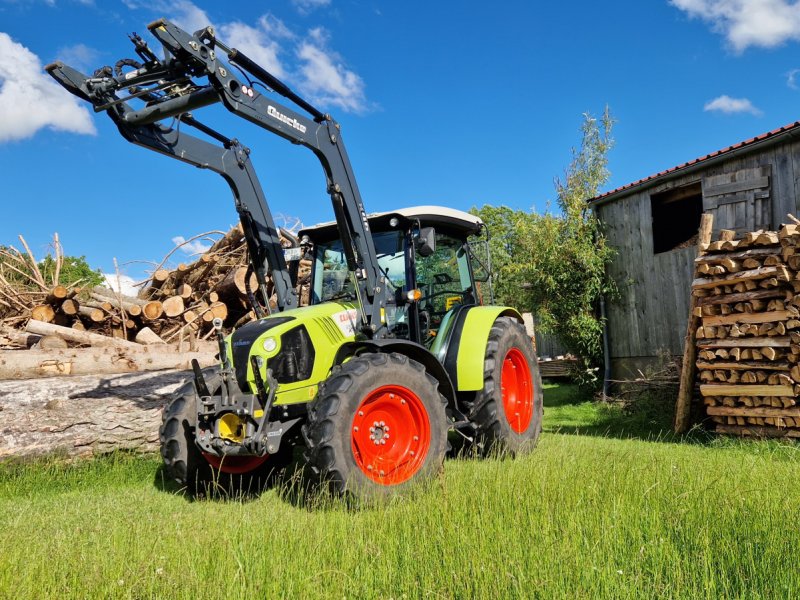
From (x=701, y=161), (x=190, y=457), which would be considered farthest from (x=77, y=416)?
(x=701, y=161)

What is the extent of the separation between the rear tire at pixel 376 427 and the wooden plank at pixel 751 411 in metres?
3.97

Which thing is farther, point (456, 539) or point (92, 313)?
point (92, 313)

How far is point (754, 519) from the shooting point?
3398 millimetres

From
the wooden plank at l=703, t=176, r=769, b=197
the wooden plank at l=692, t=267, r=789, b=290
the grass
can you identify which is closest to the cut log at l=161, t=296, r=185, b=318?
the grass

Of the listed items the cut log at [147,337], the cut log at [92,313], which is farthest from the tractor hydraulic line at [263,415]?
the cut log at [92,313]

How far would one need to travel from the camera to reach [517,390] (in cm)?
663

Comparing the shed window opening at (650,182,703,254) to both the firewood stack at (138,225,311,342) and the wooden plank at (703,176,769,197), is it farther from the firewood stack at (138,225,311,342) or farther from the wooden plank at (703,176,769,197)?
the firewood stack at (138,225,311,342)

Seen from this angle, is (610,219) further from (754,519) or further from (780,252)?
(754,519)

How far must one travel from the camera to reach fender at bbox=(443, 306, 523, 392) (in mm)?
5602

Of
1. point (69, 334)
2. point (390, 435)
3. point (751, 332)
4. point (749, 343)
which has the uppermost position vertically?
point (69, 334)

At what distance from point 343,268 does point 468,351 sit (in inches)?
54.9

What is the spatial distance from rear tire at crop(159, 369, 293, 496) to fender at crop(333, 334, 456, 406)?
102 cm

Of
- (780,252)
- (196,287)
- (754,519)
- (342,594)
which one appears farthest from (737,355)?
(196,287)

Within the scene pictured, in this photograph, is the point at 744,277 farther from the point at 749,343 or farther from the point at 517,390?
the point at 517,390
